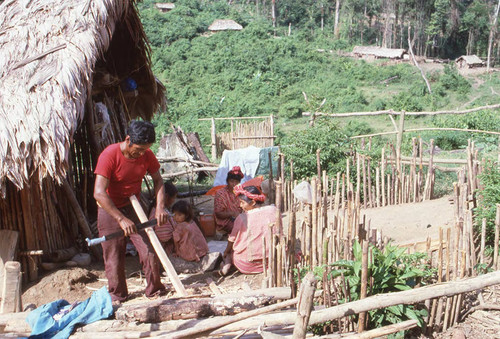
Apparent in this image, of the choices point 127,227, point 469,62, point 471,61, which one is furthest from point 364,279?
point 471,61

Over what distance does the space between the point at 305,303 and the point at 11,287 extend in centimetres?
197

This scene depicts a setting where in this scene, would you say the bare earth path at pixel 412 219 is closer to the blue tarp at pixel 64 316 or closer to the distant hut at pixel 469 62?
the blue tarp at pixel 64 316

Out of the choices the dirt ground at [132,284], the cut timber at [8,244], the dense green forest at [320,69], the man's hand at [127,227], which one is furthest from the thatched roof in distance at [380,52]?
the man's hand at [127,227]

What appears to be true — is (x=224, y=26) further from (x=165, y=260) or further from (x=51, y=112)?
(x=165, y=260)

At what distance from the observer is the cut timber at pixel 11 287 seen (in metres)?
3.15

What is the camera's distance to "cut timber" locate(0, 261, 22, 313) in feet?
10.3

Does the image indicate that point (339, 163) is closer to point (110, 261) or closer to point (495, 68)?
point (110, 261)

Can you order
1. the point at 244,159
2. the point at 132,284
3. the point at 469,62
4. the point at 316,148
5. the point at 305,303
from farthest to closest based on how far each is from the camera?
the point at 469,62
the point at 244,159
the point at 316,148
the point at 132,284
the point at 305,303

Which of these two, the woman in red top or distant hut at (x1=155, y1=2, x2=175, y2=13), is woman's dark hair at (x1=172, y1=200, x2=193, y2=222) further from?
distant hut at (x1=155, y1=2, x2=175, y2=13)

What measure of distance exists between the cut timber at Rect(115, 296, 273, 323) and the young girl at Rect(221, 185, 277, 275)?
1207mm

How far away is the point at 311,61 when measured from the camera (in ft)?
98.3

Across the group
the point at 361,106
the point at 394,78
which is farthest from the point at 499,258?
the point at 394,78

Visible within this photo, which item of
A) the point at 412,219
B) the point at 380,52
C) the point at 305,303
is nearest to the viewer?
the point at 305,303

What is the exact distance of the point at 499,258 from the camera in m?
4.43
